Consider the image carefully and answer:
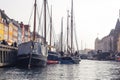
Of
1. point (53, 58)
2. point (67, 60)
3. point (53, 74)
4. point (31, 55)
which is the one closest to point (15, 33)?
point (67, 60)

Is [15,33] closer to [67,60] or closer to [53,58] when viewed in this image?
[67,60]

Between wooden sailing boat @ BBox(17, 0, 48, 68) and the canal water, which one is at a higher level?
wooden sailing boat @ BBox(17, 0, 48, 68)

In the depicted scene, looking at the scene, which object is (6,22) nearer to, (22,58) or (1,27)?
(1,27)

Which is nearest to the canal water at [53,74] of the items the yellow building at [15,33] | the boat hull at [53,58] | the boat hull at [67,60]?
the boat hull at [53,58]

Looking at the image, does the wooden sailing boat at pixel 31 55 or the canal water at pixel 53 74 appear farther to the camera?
the wooden sailing boat at pixel 31 55

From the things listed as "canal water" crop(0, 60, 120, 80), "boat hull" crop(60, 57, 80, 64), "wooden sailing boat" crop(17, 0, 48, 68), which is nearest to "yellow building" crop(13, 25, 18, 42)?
"boat hull" crop(60, 57, 80, 64)

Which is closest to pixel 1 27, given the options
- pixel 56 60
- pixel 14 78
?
pixel 56 60

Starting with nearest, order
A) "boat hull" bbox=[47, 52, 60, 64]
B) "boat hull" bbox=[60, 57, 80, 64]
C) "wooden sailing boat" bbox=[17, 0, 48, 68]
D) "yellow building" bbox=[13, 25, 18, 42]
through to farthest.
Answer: "wooden sailing boat" bbox=[17, 0, 48, 68], "boat hull" bbox=[47, 52, 60, 64], "boat hull" bbox=[60, 57, 80, 64], "yellow building" bbox=[13, 25, 18, 42]

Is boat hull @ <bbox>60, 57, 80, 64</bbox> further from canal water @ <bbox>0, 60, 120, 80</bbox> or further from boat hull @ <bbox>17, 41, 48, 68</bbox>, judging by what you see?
canal water @ <bbox>0, 60, 120, 80</bbox>

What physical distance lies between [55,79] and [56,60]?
47.3 m

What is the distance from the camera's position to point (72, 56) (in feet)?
333

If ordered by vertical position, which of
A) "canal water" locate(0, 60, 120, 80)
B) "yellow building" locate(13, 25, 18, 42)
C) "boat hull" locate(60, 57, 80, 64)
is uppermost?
"yellow building" locate(13, 25, 18, 42)

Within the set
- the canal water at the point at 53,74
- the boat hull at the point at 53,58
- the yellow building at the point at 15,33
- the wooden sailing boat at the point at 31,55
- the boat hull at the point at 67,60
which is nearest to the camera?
the canal water at the point at 53,74

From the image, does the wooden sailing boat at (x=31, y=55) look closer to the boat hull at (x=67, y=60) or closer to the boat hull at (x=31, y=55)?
the boat hull at (x=31, y=55)
